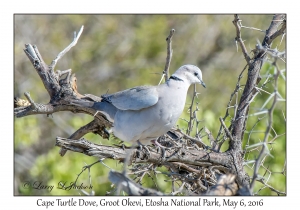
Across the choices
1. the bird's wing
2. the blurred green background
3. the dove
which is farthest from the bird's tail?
the blurred green background

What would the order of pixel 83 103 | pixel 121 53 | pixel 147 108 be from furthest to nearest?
1. pixel 121 53
2. pixel 83 103
3. pixel 147 108

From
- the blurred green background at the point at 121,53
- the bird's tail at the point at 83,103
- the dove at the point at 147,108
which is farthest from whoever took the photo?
the blurred green background at the point at 121,53

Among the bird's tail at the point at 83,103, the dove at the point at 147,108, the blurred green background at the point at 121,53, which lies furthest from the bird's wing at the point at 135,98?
the blurred green background at the point at 121,53

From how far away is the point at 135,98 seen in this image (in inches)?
199

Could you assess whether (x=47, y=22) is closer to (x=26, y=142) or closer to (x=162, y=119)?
(x=26, y=142)

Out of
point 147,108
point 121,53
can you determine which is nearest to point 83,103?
point 147,108

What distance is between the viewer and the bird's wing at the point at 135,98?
4.96 m

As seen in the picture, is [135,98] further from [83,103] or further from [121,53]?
[121,53]

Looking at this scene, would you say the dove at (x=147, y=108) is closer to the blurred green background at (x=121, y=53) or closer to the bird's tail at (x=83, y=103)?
the bird's tail at (x=83, y=103)

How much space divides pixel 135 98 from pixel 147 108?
18 centimetres

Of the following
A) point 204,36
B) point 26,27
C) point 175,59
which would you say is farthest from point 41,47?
point 204,36

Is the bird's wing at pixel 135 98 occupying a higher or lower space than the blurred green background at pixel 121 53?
lower

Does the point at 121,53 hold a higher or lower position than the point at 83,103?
higher

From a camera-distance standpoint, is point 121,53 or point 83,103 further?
point 121,53
